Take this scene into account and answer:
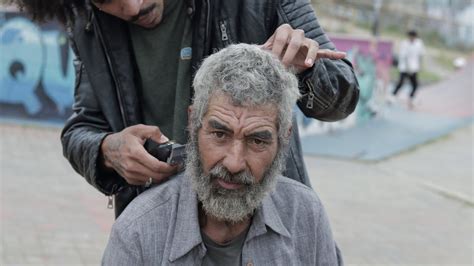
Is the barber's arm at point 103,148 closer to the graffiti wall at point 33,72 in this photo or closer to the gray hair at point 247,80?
the gray hair at point 247,80

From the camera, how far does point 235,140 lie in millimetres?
2344

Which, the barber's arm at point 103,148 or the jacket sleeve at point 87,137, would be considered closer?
the barber's arm at point 103,148

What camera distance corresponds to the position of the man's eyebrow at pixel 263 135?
7.67 feet

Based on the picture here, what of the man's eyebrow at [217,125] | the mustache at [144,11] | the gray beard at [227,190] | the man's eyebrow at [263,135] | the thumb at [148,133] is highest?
the mustache at [144,11]

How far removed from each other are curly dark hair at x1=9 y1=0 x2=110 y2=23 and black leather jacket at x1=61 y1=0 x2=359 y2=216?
0.03 m

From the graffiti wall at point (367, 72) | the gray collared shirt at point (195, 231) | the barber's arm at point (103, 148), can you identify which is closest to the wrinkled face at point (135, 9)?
the barber's arm at point (103, 148)

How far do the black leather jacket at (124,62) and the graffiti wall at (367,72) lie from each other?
34.4 ft

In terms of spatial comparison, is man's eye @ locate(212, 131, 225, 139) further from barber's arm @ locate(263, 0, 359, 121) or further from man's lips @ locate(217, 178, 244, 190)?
barber's arm @ locate(263, 0, 359, 121)

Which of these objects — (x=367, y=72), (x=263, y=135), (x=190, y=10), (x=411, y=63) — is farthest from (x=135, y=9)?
(x=411, y=63)

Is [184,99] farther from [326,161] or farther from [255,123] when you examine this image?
[326,161]

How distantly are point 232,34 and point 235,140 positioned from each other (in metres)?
0.45

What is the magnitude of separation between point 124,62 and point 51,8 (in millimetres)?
293

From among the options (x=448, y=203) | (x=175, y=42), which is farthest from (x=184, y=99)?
(x=448, y=203)

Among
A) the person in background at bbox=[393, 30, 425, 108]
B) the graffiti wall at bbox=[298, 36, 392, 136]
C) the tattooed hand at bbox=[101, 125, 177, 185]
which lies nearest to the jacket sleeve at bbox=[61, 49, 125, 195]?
the tattooed hand at bbox=[101, 125, 177, 185]
